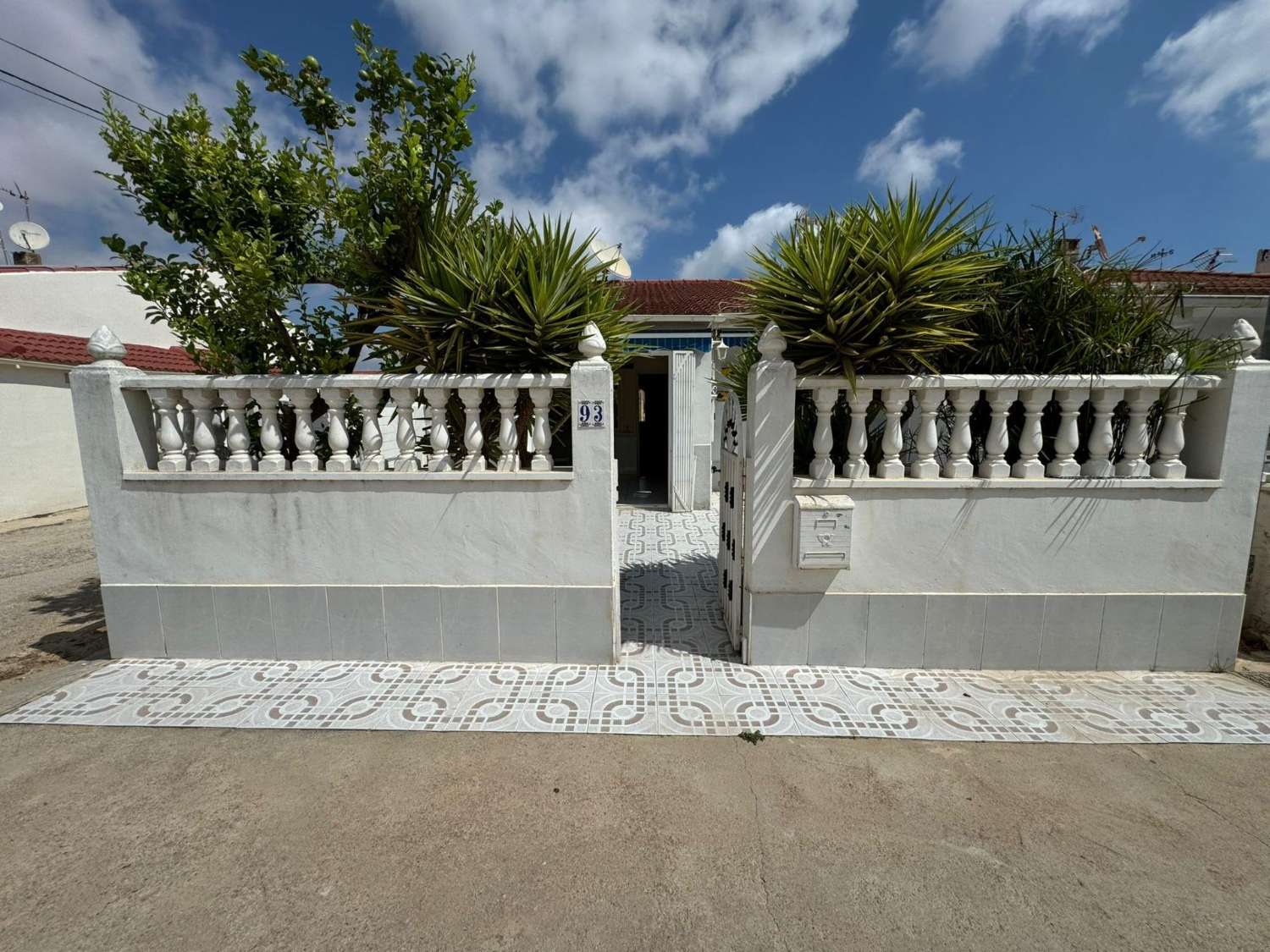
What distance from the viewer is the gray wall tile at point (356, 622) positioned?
11.0 feet

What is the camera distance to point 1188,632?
3.28 metres

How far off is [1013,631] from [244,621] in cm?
493

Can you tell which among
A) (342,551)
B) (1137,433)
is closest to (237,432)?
(342,551)

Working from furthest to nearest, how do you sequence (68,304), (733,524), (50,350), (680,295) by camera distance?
(68,304) → (680,295) → (50,350) → (733,524)

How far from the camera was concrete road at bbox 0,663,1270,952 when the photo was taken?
1.73m

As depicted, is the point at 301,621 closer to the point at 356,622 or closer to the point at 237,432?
the point at 356,622

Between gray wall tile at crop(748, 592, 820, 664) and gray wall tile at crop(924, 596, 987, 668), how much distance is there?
754 millimetres

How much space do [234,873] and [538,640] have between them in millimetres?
1734

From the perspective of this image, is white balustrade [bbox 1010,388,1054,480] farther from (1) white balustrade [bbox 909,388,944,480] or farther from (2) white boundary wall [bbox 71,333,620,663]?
(2) white boundary wall [bbox 71,333,620,663]

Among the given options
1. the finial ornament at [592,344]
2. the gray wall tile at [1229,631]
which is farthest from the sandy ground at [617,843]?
the finial ornament at [592,344]

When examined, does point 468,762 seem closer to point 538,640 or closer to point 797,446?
point 538,640

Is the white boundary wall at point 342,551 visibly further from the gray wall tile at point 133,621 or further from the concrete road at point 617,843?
the concrete road at point 617,843

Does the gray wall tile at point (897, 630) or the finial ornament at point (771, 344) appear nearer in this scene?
the finial ornament at point (771, 344)

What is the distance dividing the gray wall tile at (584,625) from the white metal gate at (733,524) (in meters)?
0.89
